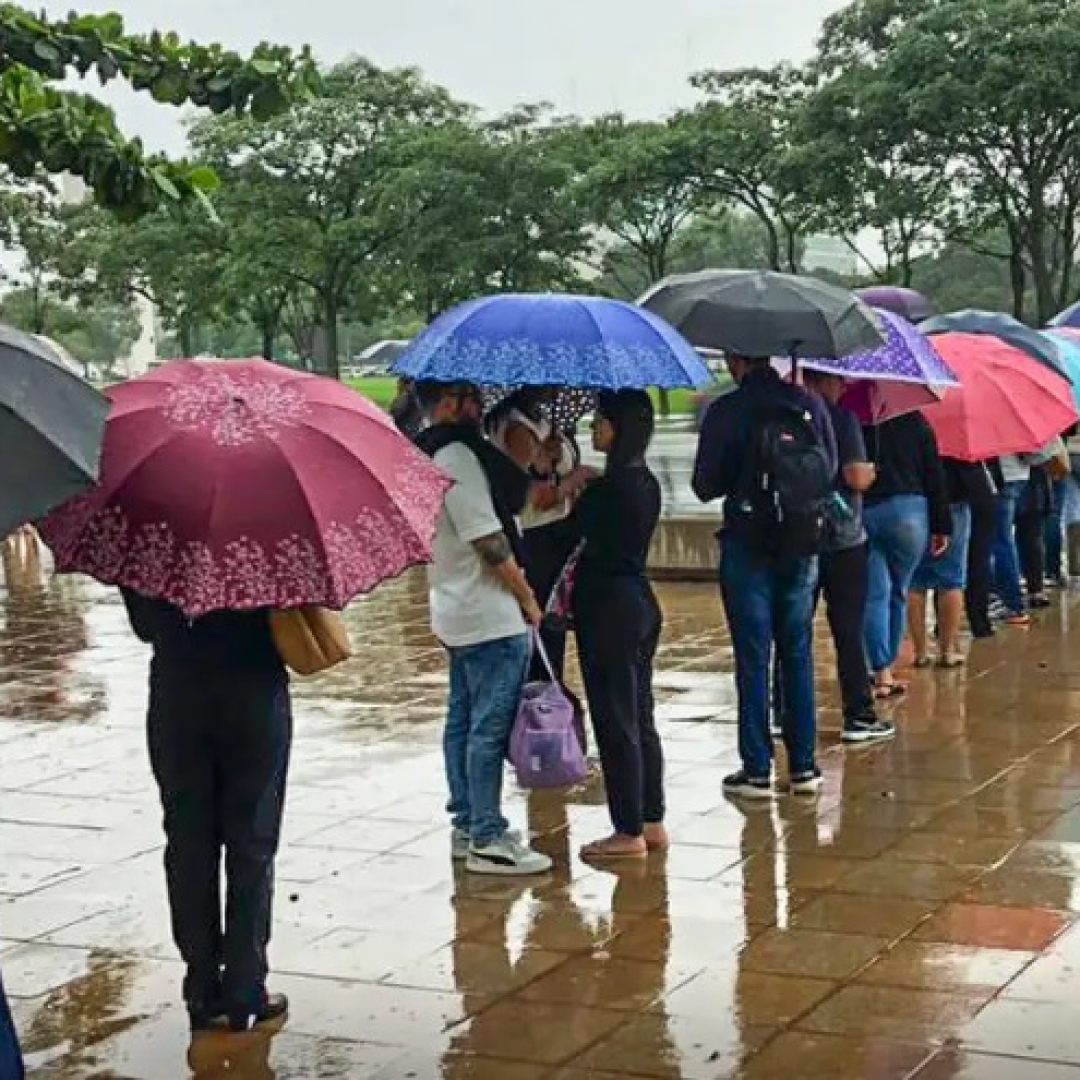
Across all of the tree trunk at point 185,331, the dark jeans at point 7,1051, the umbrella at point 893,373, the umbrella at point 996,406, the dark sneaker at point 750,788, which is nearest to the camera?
the dark jeans at point 7,1051

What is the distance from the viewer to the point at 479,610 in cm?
662

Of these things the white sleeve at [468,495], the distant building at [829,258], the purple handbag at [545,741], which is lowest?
the purple handbag at [545,741]

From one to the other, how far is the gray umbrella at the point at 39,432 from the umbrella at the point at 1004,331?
25.9ft

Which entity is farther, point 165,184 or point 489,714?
point 489,714

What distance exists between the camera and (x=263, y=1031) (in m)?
5.31

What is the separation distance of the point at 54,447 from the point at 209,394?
1131mm

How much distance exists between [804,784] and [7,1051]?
13.7 ft

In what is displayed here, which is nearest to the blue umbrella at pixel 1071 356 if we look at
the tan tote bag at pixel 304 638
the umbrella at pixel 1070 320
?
the umbrella at pixel 1070 320

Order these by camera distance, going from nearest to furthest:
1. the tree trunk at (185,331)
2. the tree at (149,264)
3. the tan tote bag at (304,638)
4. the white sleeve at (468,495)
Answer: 1. the tan tote bag at (304,638)
2. the white sleeve at (468,495)
3. the tree at (149,264)
4. the tree trunk at (185,331)

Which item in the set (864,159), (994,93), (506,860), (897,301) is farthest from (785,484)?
(864,159)

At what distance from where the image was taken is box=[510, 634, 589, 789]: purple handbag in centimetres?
679

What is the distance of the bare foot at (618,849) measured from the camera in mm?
6965

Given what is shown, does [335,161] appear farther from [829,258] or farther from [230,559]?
[230,559]

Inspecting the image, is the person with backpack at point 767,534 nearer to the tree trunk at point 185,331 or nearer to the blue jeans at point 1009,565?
the blue jeans at point 1009,565
